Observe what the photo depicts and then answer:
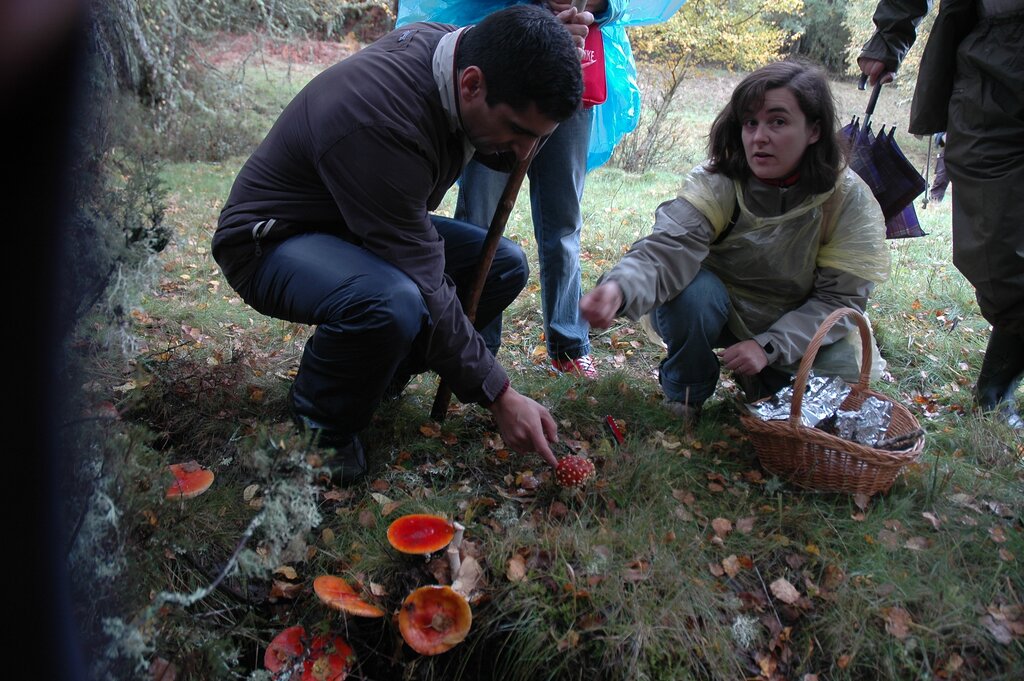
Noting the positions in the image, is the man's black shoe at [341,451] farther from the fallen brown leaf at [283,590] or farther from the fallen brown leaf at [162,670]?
the fallen brown leaf at [162,670]

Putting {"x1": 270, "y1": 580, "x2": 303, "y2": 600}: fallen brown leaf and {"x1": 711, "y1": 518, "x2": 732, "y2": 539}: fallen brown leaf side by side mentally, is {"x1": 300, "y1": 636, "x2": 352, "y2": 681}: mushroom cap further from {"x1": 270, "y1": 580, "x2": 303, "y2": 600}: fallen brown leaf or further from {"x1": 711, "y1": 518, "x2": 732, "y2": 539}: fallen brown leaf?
{"x1": 711, "y1": 518, "x2": 732, "y2": 539}: fallen brown leaf

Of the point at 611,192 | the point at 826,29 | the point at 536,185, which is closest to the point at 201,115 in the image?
the point at 611,192

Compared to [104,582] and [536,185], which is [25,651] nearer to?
[104,582]

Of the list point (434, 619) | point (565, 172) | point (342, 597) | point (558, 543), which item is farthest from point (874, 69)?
point (342, 597)

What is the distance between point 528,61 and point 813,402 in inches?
77.3

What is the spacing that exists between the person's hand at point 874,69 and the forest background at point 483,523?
1582mm

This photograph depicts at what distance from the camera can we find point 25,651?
1.12 m

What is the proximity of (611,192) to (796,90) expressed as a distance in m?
6.10

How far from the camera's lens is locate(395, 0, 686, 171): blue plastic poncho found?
3.03 metres

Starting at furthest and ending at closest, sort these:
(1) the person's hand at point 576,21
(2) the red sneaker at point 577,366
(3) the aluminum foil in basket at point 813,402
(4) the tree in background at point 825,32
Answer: (4) the tree in background at point 825,32 → (2) the red sneaker at point 577,366 → (3) the aluminum foil in basket at point 813,402 → (1) the person's hand at point 576,21

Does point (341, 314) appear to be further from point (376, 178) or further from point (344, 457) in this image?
point (344, 457)

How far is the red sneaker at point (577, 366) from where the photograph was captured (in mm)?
3441

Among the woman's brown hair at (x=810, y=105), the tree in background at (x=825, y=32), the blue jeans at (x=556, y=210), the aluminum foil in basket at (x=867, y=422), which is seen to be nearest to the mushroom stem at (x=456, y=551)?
the blue jeans at (x=556, y=210)

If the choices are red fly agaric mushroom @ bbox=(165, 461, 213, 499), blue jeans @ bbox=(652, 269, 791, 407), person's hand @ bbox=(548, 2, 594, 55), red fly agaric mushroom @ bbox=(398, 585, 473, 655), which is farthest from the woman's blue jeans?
red fly agaric mushroom @ bbox=(165, 461, 213, 499)
